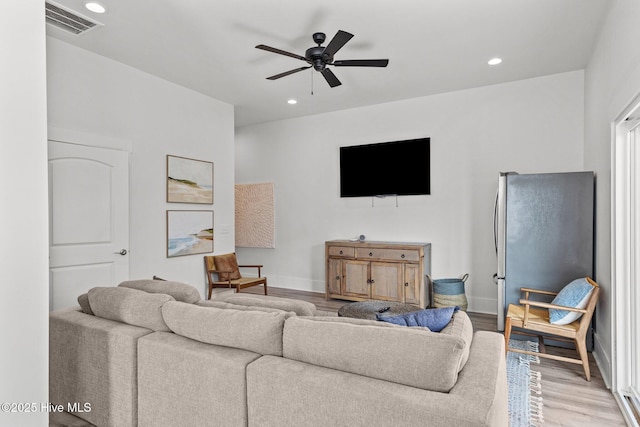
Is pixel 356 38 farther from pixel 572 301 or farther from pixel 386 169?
pixel 572 301

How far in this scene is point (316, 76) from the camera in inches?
160

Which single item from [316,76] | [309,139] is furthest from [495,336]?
[309,139]

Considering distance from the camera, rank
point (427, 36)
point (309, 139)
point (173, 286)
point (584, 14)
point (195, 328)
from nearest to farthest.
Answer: point (195, 328)
point (173, 286)
point (584, 14)
point (427, 36)
point (309, 139)

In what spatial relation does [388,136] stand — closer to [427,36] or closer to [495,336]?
[427,36]

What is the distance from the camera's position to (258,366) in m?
1.42

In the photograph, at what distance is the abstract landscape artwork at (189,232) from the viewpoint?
421cm

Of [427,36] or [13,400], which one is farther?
[427,36]

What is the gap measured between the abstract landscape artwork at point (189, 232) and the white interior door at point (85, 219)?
547mm

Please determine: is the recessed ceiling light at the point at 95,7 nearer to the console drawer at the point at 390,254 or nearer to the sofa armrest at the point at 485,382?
the sofa armrest at the point at 485,382

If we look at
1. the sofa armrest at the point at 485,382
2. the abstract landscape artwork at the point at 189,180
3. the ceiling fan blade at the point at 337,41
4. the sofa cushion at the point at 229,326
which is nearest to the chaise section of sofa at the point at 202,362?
the sofa cushion at the point at 229,326

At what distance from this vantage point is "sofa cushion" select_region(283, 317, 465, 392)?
1.22 meters

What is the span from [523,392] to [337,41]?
2.79 m

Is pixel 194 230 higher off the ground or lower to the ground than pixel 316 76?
lower

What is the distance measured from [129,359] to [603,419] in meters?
→ 2.69
